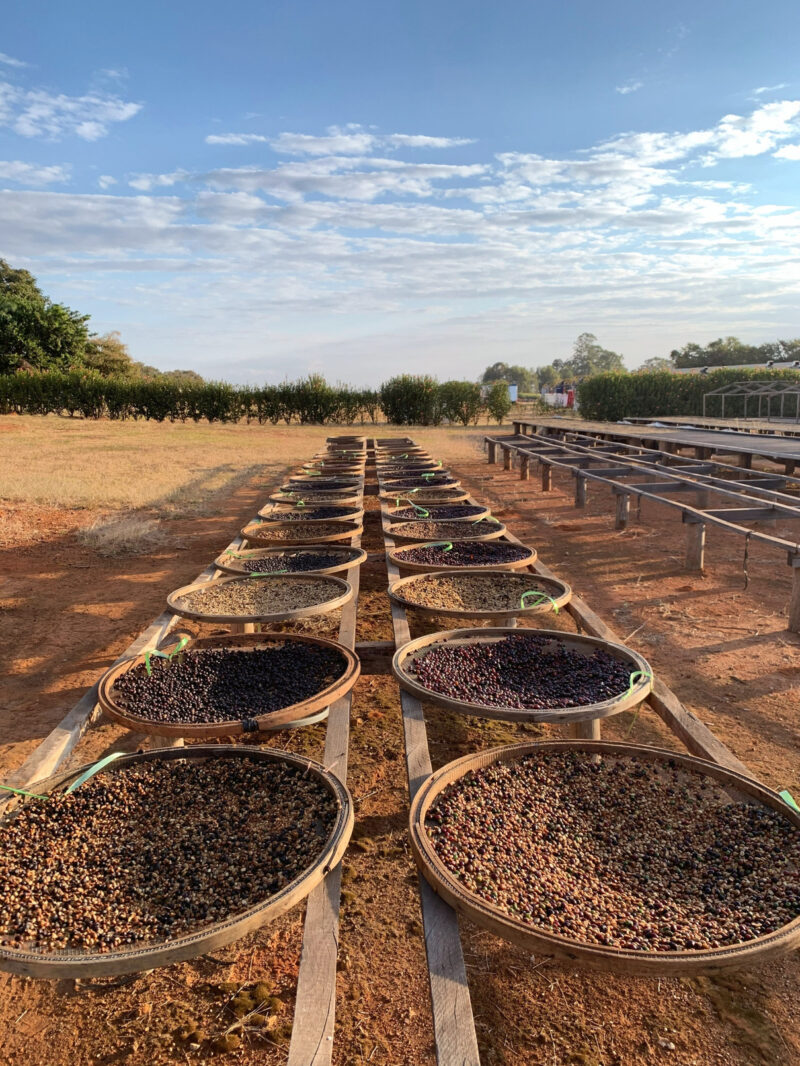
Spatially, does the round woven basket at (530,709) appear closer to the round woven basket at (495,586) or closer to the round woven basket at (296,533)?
the round woven basket at (495,586)

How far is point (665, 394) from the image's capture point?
75.8 feet

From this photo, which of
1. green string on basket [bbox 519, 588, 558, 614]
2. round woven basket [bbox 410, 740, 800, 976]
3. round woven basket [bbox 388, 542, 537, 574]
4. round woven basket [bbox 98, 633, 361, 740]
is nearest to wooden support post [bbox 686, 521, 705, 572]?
round woven basket [bbox 388, 542, 537, 574]

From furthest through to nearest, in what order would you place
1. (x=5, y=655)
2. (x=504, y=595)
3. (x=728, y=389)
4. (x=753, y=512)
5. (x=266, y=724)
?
(x=728, y=389)
(x=753, y=512)
(x=5, y=655)
(x=504, y=595)
(x=266, y=724)

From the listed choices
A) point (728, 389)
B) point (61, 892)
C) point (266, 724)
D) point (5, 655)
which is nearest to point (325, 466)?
point (5, 655)

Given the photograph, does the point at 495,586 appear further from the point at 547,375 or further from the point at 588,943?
the point at 547,375

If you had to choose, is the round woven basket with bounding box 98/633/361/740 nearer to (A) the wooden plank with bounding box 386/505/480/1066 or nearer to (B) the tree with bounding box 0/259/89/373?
(A) the wooden plank with bounding box 386/505/480/1066

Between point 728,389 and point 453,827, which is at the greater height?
point 728,389

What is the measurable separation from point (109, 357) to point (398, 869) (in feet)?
116

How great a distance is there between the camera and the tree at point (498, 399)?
24797 mm

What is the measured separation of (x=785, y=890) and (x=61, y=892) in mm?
1686

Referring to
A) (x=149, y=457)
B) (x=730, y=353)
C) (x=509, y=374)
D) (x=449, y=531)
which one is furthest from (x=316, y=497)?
(x=509, y=374)

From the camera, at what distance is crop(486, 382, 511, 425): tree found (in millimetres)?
24797

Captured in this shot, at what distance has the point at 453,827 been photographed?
1.71 metres

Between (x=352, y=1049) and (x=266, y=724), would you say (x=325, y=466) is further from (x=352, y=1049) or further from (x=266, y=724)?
(x=352, y=1049)
